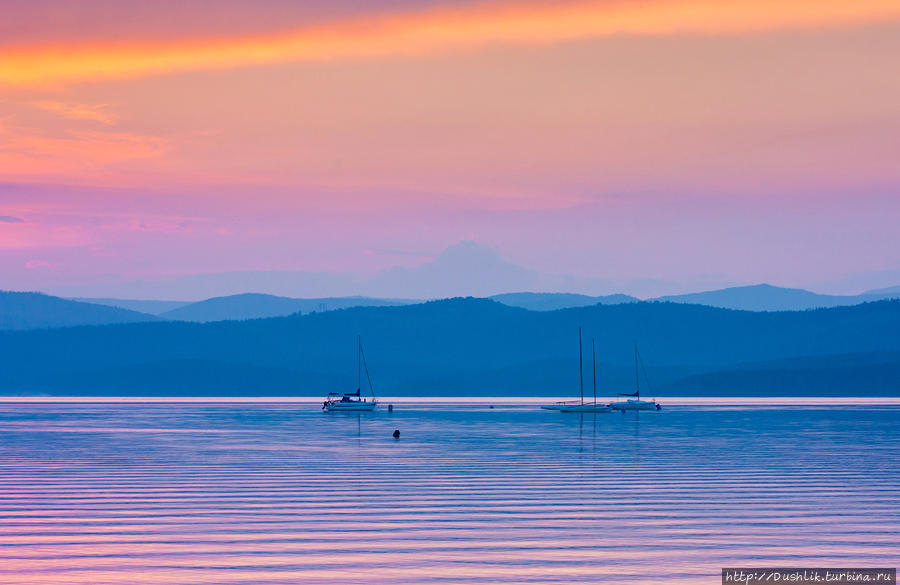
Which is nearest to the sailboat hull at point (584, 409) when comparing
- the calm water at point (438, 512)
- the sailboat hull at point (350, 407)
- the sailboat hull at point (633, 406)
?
the sailboat hull at point (633, 406)

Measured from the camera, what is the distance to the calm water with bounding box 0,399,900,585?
24938 millimetres

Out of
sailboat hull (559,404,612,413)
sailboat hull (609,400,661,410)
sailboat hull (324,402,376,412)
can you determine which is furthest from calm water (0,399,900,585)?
sailboat hull (609,400,661,410)

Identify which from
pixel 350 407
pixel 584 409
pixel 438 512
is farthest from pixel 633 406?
pixel 438 512

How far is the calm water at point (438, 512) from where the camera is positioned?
2494 cm

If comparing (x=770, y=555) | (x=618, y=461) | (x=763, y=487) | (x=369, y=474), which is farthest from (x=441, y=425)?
(x=770, y=555)

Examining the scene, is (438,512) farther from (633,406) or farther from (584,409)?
(633,406)

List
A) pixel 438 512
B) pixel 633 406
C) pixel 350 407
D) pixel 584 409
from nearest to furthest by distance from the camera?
pixel 438 512
pixel 350 407
pixel 584 409
pixel 633 406

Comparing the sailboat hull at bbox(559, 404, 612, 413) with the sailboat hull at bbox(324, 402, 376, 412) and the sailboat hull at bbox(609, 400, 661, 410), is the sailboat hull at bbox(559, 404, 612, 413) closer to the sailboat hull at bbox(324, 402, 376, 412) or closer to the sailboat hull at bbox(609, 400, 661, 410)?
the sailboat hull at bbox(609, 400, 661, 410)

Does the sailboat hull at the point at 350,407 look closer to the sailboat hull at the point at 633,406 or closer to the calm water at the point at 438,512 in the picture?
the sailboat hull at the point at 633,406

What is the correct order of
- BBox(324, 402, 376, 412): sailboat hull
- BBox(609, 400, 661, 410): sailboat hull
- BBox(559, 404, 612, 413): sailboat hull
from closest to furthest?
BBox(324, 402, 376, 412): sailboat hull, BBox(559, 404, 612, 413): sailboat hull, BBox(609, 400, 661, 410): sailboat hull

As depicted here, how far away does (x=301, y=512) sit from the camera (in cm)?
3362

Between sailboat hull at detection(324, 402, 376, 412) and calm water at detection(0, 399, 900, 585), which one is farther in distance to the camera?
sailboat hull at detection(324, 402, 376, 412)

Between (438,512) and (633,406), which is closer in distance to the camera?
(438,512)

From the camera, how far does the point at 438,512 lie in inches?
1325
